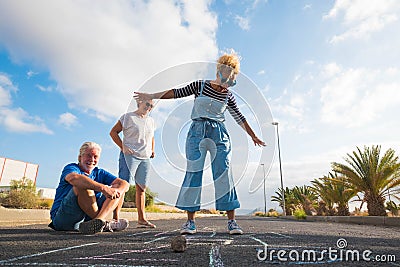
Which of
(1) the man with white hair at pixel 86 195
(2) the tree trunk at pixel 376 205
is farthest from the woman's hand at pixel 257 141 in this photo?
(2) the tree trunk at pixel 376 205

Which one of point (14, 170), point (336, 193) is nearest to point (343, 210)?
point (336, 193)

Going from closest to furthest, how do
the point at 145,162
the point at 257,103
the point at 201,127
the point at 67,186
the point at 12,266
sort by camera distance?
1. the point at 12,266
2. the point at 67,186
3. the point at 201,127
4. the point at 257,103
5. the point at 145,162

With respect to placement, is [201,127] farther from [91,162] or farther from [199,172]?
[91,162]

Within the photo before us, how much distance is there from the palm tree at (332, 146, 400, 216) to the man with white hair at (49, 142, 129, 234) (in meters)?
12.2

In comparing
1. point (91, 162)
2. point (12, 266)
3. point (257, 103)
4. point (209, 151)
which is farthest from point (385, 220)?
point (12, 266)

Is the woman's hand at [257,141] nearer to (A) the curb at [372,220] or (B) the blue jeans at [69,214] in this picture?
(B) the blue jeans at [69,214]

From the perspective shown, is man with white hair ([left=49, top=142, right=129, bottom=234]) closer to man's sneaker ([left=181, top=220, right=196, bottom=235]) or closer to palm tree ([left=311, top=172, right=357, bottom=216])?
man's sneaker ([left=181, top=220, right=196, bottom=235])

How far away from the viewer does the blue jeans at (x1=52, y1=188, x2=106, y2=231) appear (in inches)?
123

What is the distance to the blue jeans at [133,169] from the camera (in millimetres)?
4297

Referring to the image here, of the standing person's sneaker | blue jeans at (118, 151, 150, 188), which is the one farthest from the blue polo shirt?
blue jeans at (118, 151, 150, 188)

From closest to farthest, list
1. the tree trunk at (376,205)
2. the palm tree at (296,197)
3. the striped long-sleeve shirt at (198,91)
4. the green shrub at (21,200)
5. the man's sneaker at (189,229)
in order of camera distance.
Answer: the man's sneaker at (189,229) < the striped long-sleeve shirt at (198,91) < the green shrub at (21,200) < the tree trunk at (376,205) < the palm tree at (296,197)

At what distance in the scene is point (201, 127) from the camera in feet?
11.7

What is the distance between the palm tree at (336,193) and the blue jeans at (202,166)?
12.4 meters

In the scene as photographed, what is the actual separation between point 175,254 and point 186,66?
2.72 metres
